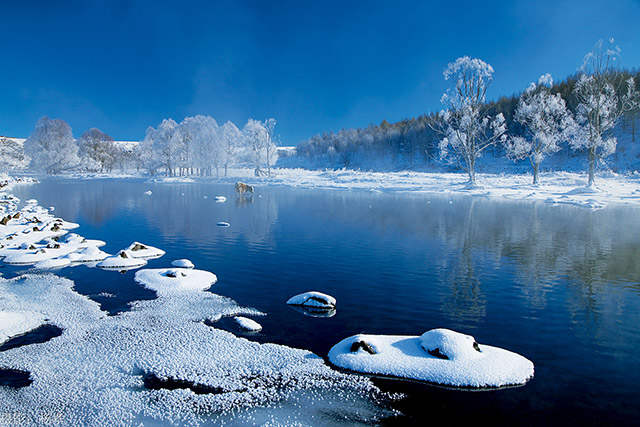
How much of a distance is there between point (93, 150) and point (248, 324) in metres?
115

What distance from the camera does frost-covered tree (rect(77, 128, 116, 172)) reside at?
105 meters

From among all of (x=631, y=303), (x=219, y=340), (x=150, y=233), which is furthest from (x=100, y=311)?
(x=631, y=303)

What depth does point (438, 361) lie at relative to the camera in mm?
7285

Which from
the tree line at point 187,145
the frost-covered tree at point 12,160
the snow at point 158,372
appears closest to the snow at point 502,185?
the tree line at point 187,145

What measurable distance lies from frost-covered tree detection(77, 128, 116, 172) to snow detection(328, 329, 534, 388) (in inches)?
4562

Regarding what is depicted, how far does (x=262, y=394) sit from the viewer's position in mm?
6367

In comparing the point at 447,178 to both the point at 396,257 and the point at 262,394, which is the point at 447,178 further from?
the point at 262,394

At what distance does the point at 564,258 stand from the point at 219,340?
14.0m

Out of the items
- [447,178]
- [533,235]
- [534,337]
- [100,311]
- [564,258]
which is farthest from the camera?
[447,178]

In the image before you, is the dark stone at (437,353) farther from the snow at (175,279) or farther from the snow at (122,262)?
the snow at (122,262)

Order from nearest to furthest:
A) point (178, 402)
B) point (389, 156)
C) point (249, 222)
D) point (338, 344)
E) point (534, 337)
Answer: point (178, 402) → point (338, 344) → point (534, 337) → point (249, 222) → point (389, 156)


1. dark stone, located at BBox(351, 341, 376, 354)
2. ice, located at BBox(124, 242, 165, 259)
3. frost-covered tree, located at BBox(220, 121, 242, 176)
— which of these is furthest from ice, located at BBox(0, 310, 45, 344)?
frost-covered tree, located at BBox(220, 121, 242, 176)

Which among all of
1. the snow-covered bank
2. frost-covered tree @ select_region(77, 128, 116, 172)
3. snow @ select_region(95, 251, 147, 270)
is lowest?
snow @ select_region(95, 251, 147, 270)

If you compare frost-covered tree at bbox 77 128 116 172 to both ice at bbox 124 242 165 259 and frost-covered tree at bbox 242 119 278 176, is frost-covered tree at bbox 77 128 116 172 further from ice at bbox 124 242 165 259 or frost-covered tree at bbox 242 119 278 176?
ice at bbox 124 242 165 259
